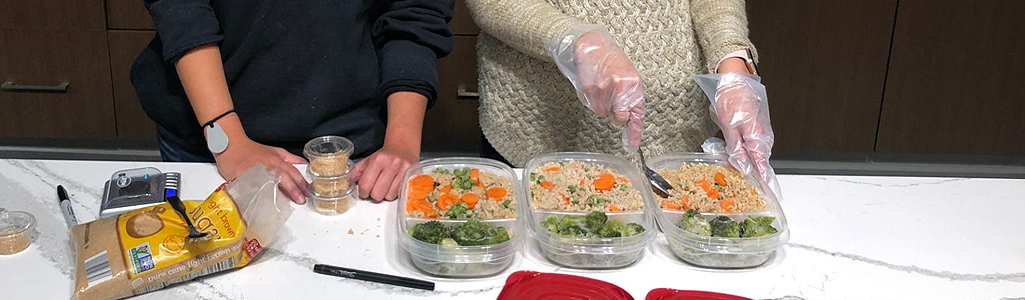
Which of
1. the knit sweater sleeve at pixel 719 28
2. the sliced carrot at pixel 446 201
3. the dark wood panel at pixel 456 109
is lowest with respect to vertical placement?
the dark wood panel at pixel 456 109

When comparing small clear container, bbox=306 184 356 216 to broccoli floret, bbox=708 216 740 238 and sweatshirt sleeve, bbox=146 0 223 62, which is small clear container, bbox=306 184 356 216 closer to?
sweatshirt sleeve, bbox=146 0 223 62

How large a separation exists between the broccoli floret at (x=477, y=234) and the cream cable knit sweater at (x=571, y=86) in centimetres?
36

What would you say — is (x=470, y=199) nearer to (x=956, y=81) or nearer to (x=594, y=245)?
(x=594, y=245)

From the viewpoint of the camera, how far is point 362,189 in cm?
113

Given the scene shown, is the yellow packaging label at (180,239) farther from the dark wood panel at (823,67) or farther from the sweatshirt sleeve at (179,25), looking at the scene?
the dark wood panel at (823,67)

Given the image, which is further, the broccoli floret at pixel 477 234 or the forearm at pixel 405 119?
the forearm at pixel 405 119

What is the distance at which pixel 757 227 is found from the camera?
1.00 m

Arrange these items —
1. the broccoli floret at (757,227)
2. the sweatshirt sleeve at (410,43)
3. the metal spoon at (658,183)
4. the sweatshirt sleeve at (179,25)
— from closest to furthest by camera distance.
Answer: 1. the broccoli floret at (757,227)
2. the metal spoon at (658,183)
3. the sweatshirt sleeve at (179,25)
4. the sweatshirt sleeve at (410,43)

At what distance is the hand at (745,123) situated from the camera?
1150mm

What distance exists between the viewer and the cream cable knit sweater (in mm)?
1290

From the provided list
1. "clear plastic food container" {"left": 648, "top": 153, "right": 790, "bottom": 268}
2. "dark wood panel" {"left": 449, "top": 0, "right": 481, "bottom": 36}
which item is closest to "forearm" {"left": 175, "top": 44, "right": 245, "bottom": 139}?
"clear plastic food container" {"left": 648, "top": 153, "right": 790, "bottom": 268}

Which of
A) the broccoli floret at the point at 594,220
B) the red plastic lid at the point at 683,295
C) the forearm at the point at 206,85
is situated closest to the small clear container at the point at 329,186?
the forearm at the point at 206,85

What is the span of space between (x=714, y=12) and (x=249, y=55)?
27.6 inches

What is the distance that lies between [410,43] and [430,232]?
19.0 inches
